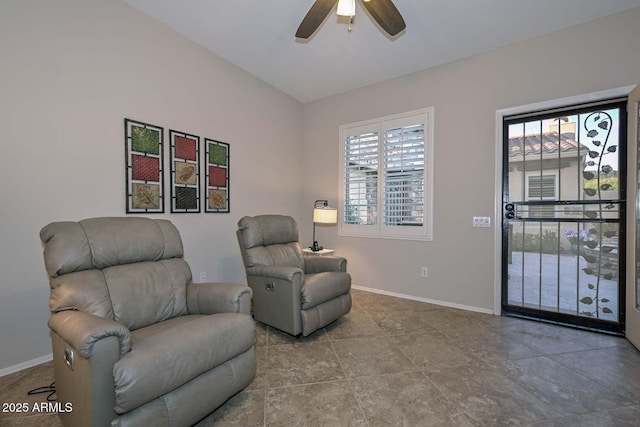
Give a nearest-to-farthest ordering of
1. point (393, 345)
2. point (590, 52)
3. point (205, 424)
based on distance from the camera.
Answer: point (205, 424) → point (393, 345) → point (590, 52)

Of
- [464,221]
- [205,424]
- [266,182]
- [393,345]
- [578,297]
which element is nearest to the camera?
[205,424]

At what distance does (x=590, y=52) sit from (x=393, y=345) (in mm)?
3245

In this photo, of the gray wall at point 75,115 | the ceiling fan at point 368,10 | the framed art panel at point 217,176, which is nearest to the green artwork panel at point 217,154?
the framed art panel at point 217,176

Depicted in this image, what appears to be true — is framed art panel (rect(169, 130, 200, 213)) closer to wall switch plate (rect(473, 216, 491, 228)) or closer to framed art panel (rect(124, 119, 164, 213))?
framed art panel (rect(124, 119, 164, 213))

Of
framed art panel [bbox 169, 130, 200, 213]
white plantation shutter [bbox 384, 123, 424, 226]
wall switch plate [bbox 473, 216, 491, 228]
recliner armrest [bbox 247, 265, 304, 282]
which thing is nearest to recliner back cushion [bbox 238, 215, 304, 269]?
recliner armrest [bbox 247, 265, 304, 282]

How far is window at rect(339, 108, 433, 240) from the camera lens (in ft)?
11.8

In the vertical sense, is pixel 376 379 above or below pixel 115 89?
below

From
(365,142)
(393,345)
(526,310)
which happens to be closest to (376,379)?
(393,345)

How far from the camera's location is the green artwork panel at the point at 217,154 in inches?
127

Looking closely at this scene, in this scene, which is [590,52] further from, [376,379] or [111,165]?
[111,165]

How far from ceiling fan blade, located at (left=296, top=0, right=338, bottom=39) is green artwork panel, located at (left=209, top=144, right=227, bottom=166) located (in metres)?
1.55

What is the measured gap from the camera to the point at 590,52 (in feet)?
8.69

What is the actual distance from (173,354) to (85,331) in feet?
1.21

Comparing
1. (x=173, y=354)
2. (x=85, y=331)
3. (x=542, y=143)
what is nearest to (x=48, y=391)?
(x=85, y=331)
